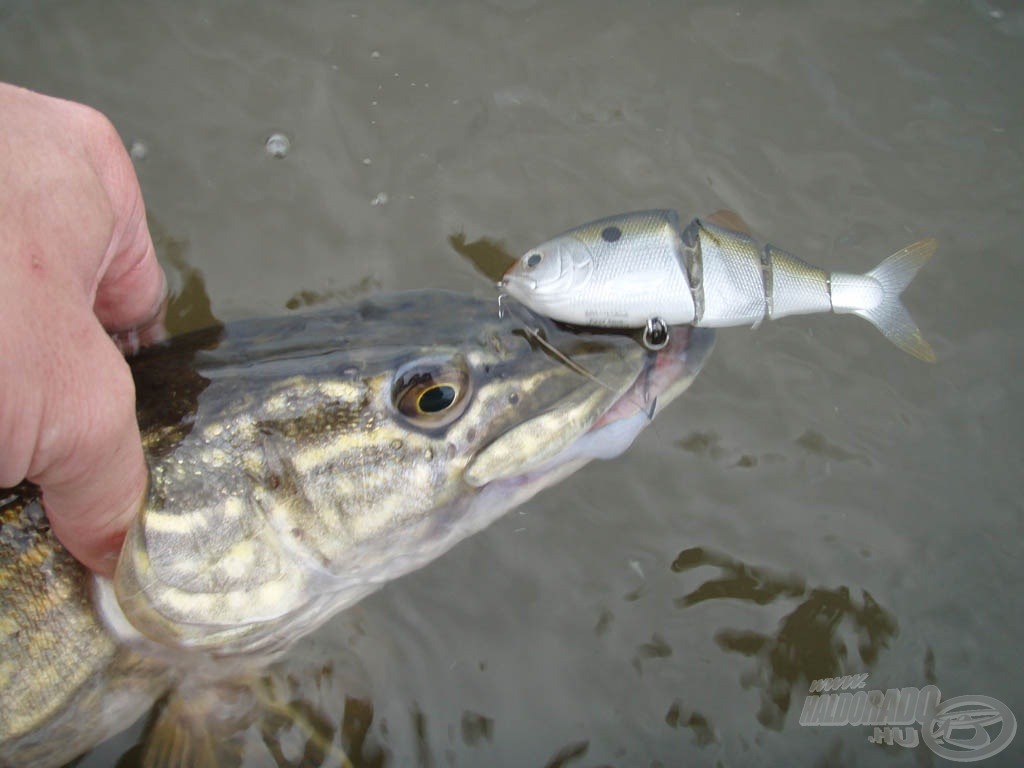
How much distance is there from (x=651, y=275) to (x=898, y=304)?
3.17 ft

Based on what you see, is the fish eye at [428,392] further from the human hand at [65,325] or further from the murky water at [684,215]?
the murky water at [684,215]

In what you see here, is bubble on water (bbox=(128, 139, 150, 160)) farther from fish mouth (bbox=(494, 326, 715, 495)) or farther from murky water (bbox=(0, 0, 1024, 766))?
fish mouth (bbox=(494, 326, 715, 495))

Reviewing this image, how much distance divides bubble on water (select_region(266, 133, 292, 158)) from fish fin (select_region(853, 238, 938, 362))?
2577 mm

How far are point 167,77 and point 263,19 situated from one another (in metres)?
0.55

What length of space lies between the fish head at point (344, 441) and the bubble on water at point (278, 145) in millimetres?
1583

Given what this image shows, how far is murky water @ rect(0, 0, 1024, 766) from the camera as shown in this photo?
2.96 metres

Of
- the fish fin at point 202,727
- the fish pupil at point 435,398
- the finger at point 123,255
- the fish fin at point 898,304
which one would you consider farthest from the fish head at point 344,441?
the fish fin at point 898,304

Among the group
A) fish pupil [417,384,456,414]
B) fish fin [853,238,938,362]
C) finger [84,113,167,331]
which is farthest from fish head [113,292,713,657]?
fish fin [853,238,938,362]

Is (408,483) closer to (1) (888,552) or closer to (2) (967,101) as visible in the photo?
(1) (888,552)

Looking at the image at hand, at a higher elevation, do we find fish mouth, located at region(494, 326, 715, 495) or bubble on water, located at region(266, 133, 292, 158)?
bubble on water, located at region(266, 133, 292, 158)

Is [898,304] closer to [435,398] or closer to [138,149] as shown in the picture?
[435,398]

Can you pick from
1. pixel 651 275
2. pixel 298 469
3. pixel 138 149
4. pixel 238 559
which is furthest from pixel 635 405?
pixel 138 149

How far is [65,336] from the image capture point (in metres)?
1.54

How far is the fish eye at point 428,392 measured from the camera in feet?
7.27
